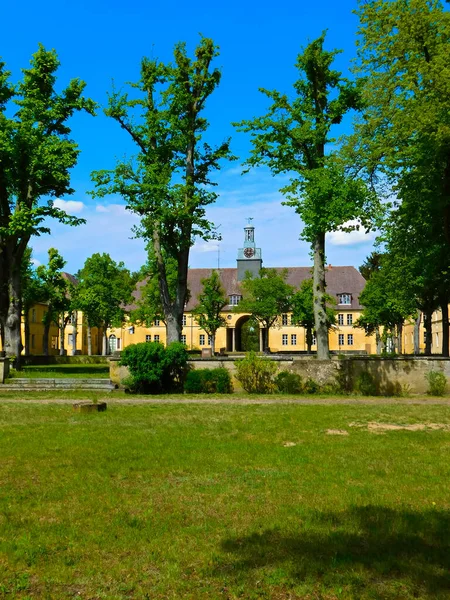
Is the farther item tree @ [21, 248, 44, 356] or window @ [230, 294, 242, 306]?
window @ [230, 294, 242, 306]

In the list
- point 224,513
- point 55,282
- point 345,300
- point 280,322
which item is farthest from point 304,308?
point 224,513

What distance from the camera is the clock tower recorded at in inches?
2977

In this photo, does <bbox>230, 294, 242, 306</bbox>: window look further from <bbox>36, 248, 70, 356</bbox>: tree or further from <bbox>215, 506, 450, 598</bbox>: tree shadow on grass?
<bbox>215, 506, 450, 598</bbox>: tree shadow on grass

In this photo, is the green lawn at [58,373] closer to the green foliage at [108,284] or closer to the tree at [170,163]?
the tree at [170,163]

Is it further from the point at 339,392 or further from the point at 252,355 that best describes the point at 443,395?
the point at 252,355

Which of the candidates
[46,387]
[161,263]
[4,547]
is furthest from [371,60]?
[4,547]

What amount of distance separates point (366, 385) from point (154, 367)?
762cm

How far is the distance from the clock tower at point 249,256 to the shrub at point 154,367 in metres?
55.4

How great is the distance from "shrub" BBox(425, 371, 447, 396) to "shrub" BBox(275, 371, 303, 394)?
4.53 meters

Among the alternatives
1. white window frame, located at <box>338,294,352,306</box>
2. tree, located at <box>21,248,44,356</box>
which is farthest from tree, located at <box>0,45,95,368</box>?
white window frame, located at <box>338,294,352,306</box>

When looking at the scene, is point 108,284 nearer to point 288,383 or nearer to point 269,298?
point 269,298

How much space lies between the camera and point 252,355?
20.3 meters

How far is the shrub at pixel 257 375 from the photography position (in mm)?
19875

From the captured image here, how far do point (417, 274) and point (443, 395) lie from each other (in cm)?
1372
